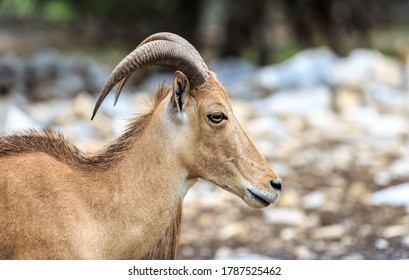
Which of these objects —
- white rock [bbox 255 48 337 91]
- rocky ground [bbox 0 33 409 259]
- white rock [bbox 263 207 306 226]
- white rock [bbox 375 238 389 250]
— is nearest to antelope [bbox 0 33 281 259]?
rocky ground [bbox 0 33 409 259]

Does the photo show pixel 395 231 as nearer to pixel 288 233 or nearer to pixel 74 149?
pixel 288 233

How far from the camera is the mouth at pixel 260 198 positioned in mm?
6422

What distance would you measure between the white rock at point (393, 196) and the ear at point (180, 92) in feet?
18.3

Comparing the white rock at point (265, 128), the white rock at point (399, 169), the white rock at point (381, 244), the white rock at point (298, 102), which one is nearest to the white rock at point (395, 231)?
the white rock at point (381, 244)

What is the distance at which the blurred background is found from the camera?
34.8 feet

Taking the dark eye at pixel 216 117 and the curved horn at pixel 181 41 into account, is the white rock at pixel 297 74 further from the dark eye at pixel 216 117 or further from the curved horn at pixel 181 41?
the dark eye at pixel 216 117

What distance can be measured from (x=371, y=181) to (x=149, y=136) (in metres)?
6.37

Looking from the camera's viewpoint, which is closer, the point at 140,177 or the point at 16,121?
the point at 140,177

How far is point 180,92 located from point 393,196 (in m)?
5.75

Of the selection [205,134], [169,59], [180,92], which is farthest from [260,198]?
[169,59]

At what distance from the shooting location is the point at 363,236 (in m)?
10.3

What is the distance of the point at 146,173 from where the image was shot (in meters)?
6.57

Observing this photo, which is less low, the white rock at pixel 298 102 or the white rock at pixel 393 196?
the white rock at pixel 298 102
